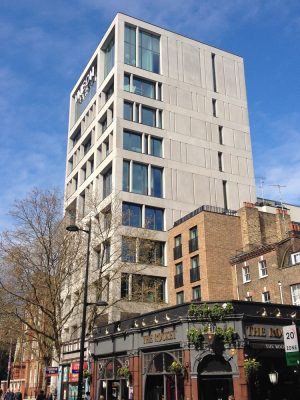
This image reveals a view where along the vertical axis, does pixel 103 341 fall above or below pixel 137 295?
below

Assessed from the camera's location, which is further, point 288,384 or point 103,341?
point 103,341

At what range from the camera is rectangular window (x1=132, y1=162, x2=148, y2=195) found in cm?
4894

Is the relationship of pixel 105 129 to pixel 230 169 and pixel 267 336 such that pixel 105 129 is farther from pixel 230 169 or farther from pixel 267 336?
pixel 267 336

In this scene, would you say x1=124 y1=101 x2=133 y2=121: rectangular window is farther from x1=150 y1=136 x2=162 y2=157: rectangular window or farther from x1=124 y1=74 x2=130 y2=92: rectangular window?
x1=150 y1=136 x2=162 y2=157: rectangular window

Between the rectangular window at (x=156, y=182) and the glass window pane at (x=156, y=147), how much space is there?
187 centimetres

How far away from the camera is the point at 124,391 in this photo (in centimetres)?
2744

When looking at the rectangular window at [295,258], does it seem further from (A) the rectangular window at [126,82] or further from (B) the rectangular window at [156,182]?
(A) the rectangular window at [126,82]

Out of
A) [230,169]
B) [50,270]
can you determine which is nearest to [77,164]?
[230,169]

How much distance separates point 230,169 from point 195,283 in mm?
18467

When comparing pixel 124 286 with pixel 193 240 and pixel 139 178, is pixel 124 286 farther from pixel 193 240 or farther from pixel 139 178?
pixel 139 178

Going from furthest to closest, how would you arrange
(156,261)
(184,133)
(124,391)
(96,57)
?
1. (96,57)
2. (184,133)
3. (156,261)
4. (124,391)

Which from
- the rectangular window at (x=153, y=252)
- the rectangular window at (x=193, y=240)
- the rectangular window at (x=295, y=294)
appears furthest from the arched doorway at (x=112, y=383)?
the rectangular window at (x=193, y=240)

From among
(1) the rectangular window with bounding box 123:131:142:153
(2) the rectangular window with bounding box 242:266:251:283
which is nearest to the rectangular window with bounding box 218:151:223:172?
(1) the rectangular window with bounding box 123:131:142:153

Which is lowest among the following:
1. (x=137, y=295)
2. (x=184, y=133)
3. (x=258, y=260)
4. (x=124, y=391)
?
(x=124, y=391)
